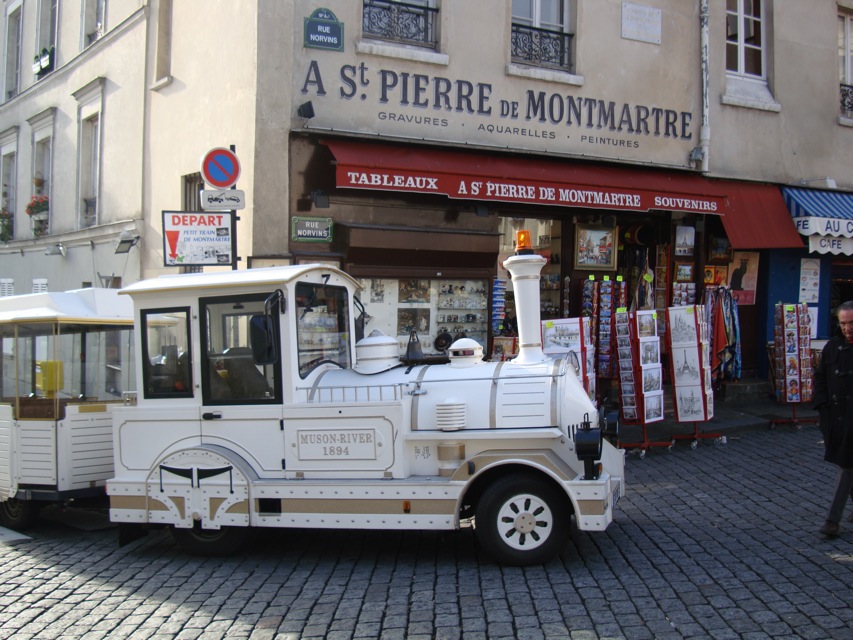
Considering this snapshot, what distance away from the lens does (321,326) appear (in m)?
5.89

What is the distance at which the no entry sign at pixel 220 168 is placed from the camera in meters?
7.62

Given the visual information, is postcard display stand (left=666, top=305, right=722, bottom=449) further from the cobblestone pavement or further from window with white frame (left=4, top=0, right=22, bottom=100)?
window with white frame (left=4, top=0, right=22, bottom=100)

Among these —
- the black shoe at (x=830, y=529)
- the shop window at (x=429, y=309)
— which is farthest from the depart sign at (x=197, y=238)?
the black shoe at (x=830, y=529)

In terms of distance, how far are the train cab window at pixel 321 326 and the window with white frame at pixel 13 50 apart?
53.7ft

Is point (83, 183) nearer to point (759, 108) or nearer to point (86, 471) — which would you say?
point (86, 471)

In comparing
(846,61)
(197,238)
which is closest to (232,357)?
(197,238)

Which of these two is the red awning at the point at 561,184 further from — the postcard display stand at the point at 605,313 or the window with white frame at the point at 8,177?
the window with white frame at the point at 8,177

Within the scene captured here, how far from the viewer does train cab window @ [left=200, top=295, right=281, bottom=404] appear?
18.0 feet

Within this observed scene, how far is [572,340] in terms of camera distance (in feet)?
29.6

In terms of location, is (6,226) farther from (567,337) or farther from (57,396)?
(567,337)

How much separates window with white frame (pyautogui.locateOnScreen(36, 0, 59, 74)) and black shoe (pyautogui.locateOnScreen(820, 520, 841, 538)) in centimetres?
1686

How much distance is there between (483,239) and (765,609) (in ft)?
21.8

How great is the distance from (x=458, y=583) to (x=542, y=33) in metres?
8.32

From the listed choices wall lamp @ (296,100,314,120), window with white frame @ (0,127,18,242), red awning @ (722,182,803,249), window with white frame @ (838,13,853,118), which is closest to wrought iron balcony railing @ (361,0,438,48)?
wall lamp @ (296,100,314,120)
